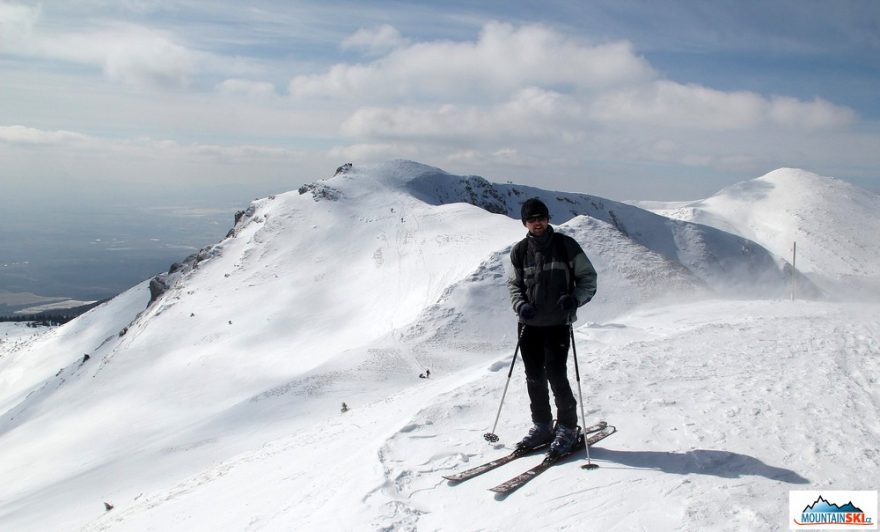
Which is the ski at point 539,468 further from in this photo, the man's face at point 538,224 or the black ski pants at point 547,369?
the man's face at point 538,224

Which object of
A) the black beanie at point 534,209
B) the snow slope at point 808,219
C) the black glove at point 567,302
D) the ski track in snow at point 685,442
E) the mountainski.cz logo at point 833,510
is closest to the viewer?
the mountainski.cz logo at point 833,510

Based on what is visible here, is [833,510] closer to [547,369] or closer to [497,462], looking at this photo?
[547,369]

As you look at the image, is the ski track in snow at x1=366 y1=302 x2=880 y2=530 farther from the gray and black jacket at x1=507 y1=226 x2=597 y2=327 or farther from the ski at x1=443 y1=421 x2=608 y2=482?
the gray and black jacket at x1=507 y1=226 x2=597 y2=327

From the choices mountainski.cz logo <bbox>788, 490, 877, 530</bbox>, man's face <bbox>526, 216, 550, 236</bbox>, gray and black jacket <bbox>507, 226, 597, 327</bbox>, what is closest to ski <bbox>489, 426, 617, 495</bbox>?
gray and black jacket <bbox>507, 226, 597, 327</bbox>

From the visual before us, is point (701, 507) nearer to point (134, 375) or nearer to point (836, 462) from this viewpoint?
point (836, 462)

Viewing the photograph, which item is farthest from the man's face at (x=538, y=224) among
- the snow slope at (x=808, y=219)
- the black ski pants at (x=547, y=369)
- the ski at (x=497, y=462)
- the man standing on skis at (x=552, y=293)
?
the snow slope at (x=808, y=219)

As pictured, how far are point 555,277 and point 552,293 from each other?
220mm

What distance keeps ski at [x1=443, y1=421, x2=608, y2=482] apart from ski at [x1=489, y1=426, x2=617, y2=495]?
124 millimetres

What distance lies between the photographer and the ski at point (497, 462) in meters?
7.41

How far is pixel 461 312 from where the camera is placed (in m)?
33.2

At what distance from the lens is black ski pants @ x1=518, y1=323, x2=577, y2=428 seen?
757 cm

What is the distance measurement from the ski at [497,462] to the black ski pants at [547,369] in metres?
0.45

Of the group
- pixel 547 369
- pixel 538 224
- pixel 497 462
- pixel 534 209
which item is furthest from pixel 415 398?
pixel 534 209

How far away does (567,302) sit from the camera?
23.7 ft
